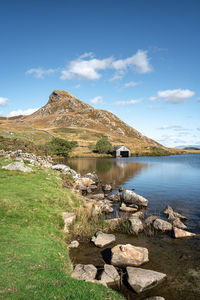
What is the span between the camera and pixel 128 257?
1650cm

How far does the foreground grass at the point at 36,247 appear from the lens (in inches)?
393

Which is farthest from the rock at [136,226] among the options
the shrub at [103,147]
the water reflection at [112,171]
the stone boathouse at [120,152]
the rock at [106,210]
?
the shrub at [103,147]

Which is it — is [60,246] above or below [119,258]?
above

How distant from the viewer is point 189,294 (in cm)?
1332

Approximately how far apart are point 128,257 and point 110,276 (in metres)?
2.78

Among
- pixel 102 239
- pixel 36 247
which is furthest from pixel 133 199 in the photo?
pixel 36 247

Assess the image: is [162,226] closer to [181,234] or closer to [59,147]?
[181,234]

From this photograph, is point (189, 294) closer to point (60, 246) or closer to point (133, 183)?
point (60, 246)

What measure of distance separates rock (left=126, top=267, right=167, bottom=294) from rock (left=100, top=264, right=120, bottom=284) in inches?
35.0

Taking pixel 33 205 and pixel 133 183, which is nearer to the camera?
pixel 33 205

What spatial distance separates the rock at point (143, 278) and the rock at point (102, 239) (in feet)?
15.7

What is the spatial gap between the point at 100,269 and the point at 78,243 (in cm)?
412

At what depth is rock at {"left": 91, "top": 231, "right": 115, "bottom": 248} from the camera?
1917 cm

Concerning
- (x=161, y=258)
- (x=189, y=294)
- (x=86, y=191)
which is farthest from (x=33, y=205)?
(x=86, y=191)
